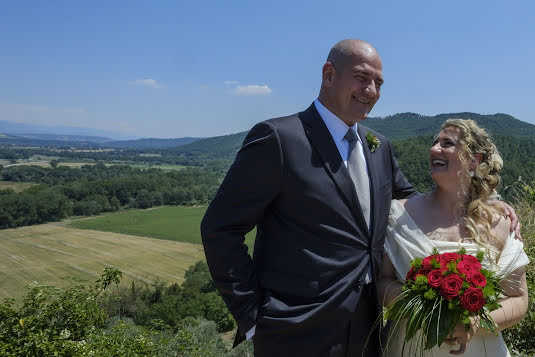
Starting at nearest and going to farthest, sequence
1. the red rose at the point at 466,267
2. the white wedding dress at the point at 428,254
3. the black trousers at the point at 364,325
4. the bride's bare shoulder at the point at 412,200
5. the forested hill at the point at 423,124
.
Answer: the red rose at the point at 466,267 → the black trousers at the point at 364,325 → the white wedding dress at the point at 428,254 → the bride's bare shoulder at the point at 412,200 → the forested hill at the point at 423,124

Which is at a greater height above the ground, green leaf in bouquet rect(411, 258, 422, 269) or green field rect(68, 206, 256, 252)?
green leaf in bouquet rect(411, 258, 422, 269)

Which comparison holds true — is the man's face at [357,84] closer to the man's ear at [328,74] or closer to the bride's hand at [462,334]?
the man's ear at [328,74]

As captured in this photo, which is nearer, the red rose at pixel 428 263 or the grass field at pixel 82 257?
the red rose at pixel 428 263

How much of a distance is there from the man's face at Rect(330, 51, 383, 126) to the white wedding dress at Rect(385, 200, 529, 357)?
0.84 m

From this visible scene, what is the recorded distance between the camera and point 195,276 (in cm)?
4147

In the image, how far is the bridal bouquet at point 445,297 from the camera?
2094 mm

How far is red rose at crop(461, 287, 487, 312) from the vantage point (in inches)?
81.0

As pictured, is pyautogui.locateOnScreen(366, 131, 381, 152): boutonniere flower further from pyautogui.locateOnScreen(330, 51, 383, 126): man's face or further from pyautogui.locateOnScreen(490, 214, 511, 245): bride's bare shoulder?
pyautogui.locateOnScreen(490, 214, 511, 245): bride's bare shoulder

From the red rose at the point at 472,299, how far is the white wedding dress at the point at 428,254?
47cm

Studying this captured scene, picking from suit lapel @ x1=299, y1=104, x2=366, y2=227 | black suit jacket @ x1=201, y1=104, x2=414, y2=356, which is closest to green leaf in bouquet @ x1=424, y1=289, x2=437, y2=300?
black suit jacket @ x1=201, y1=104, x2=414, y2=356

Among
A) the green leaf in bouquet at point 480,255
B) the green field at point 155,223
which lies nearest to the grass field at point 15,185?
the green field at point 155,223

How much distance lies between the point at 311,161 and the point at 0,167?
13471 cm

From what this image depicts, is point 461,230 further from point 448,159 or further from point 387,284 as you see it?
point 387,284

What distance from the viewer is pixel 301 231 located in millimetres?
2277
